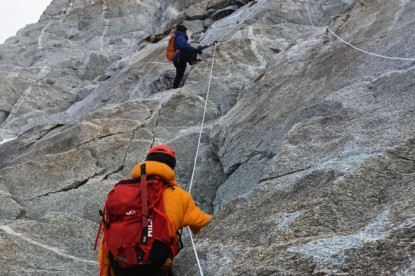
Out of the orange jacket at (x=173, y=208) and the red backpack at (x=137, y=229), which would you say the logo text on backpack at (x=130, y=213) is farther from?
the orange jacket at (x=173, y=208)

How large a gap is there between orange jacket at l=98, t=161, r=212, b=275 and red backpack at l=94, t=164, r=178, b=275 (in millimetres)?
140

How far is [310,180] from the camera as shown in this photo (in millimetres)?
6223

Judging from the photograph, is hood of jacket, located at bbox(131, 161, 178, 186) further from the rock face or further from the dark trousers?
the dark trousers

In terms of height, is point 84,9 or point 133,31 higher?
point 84,9

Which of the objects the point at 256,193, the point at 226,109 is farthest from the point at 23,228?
the point at 226,109

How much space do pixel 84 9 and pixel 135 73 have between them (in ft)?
79.5

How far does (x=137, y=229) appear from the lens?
550cm

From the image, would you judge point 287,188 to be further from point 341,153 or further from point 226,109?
point 226,109

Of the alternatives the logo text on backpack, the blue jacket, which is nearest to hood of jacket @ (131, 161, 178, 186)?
the logo text on backpack

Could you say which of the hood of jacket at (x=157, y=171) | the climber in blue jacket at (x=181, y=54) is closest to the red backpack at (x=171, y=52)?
the climber in blue jacket at (x=181, y=54)

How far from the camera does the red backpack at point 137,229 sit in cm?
546

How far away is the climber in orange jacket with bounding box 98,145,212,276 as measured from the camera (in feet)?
19.4

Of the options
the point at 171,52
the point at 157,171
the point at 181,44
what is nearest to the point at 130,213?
the point at 157,171

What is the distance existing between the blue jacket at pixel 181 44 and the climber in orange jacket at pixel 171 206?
10.2 m
